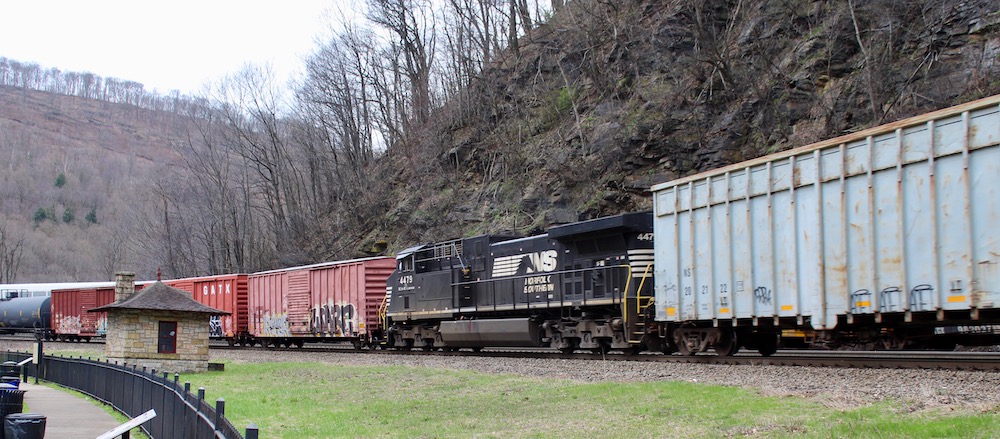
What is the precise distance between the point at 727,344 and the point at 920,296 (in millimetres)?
5201

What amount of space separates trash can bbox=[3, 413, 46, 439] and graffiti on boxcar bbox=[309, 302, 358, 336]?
64.3ft

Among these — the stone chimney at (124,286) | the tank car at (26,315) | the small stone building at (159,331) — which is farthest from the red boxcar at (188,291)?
the small stone building at (159,331)

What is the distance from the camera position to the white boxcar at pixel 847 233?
1198cm

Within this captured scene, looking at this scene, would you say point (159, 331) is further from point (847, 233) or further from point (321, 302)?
point (847, 233)

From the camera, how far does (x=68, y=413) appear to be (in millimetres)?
14969

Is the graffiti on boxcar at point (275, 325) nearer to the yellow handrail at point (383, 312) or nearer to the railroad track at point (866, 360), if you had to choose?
the yellow handrail at point (383, 312)

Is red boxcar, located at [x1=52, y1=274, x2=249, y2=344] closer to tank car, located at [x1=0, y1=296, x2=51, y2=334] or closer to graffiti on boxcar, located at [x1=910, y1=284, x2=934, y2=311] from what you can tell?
tank car, located at [x1=0, y1=296, x2=51, y2=334]

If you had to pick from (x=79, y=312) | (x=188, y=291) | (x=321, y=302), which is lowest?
(x=79, y=312)

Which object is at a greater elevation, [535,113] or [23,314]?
[535,113]

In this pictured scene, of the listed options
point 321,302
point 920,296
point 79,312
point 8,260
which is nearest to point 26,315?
point 79,312

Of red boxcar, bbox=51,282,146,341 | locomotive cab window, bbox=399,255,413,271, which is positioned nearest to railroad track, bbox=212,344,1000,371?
locomotive cab window, bbox=399,255,413,271

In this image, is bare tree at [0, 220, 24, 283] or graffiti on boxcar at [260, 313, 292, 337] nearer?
graffiti on boxcar at [260, 313, 292, 337]

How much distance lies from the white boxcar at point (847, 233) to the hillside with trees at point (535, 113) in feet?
38.3

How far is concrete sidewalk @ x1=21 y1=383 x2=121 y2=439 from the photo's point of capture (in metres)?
12.5
